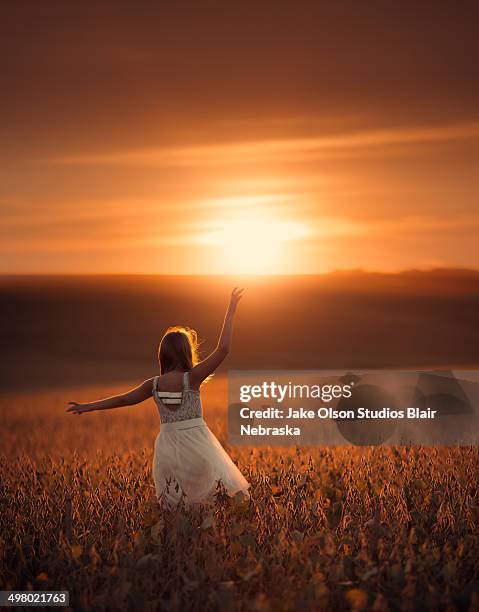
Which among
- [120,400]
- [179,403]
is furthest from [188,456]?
[120,400]

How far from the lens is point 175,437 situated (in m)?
7.08

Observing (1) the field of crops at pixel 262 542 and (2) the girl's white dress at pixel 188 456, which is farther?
(2) the girl's white dress at pixel 188 456

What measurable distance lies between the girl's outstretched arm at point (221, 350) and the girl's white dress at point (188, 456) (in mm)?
114

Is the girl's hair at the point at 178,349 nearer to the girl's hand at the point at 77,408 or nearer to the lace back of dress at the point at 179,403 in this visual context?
the lace back of dress at the point at 179,403

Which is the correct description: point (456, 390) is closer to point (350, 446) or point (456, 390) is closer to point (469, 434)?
point (469, 434)

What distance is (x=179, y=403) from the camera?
277 inches

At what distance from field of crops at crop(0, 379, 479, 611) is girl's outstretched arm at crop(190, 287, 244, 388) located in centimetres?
97

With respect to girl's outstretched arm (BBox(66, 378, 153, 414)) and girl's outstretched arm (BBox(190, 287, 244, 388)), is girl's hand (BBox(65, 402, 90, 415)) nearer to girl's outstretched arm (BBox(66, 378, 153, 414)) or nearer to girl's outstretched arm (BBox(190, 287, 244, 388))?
girl's outstretched arm (BBox(66, 378, 153, 414))

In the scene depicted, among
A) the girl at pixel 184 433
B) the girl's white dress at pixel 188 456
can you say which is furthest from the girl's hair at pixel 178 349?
the girl's white dress at pixel 188 456

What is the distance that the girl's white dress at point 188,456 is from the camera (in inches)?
274

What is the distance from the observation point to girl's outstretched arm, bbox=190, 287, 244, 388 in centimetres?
679

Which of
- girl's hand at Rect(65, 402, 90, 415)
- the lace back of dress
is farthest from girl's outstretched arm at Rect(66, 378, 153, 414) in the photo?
the lace back of dress

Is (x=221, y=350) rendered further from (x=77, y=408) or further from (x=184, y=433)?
(x=77, y=408)

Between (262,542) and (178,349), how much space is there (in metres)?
1.70
